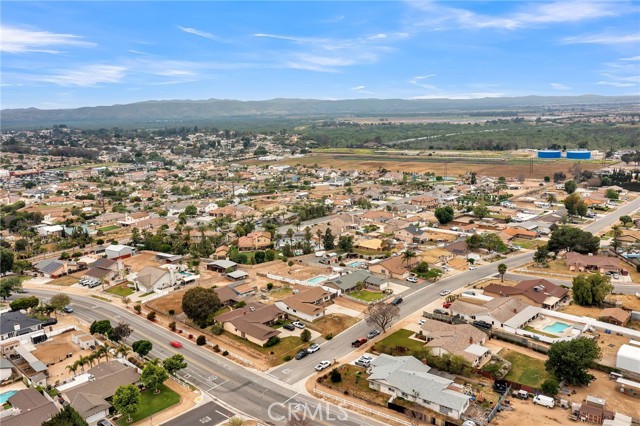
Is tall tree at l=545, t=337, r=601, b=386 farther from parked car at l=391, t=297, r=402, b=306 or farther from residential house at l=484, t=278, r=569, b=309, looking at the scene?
parked car at l=391, t=297, r=402, b=306

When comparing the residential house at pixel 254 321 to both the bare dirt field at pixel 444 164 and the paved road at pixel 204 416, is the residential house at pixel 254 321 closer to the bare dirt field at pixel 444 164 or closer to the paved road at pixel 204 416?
the paved road at pixel 204 416

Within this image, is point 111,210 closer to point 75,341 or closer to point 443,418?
point 75,341

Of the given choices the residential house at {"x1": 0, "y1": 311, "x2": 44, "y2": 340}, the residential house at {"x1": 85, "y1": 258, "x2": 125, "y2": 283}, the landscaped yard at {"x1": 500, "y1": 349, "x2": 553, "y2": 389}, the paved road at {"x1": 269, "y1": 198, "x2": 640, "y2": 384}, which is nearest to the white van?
the landscaped yard at {"x1": 500, "y1": 349, "x2": 553, "y2": 389}

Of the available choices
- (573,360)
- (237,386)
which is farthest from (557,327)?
(237,386)

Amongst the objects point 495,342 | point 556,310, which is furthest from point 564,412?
point 556,310

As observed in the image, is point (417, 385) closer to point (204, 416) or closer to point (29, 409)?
point (204, 416)
